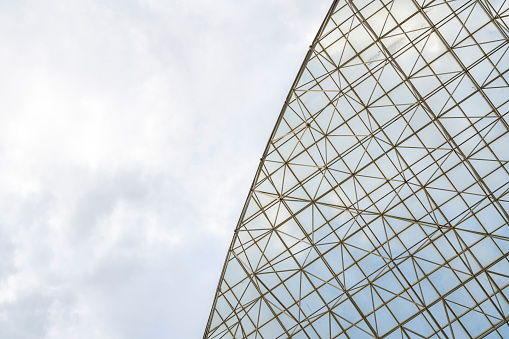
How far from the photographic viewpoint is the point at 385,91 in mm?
24375

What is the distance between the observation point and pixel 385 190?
2481 centimetres

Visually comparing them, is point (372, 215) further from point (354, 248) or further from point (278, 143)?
point (278, 143)

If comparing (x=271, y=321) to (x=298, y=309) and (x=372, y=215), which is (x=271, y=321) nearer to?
(x=298, y=309)

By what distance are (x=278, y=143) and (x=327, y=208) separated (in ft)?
12.4

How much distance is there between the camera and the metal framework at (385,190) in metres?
23.4

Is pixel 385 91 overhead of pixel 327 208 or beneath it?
overhead

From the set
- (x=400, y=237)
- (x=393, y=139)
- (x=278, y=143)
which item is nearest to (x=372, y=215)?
(x=400, y=237)

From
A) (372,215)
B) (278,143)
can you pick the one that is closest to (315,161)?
(278,143)

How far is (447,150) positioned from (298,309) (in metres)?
9.86

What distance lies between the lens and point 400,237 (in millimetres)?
24562

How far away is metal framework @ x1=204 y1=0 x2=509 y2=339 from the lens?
23.4 m

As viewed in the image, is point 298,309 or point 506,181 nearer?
point 506,181

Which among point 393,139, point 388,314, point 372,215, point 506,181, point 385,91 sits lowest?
point 388,314

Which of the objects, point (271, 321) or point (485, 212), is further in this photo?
point (271, 321)
